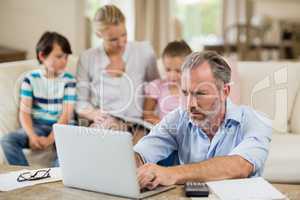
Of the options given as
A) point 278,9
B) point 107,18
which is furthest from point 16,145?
point 278,9

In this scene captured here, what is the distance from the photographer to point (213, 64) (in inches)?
79.4

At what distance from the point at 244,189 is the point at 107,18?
68.1 inches

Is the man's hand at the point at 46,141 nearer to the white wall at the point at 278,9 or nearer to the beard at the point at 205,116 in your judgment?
the beard at the point at 205,116

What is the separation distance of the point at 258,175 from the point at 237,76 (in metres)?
1.49

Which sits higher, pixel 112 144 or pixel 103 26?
pixel 103 26

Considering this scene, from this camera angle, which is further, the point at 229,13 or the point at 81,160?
the point at 229,13

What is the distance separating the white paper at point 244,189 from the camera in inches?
65.7

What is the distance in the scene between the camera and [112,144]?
66.2 inches

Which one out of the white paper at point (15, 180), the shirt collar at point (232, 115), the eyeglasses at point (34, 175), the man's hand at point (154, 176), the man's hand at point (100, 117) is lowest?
the man's hand at point (100, 117)

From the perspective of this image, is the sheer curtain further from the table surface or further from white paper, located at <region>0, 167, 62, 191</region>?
the table surface

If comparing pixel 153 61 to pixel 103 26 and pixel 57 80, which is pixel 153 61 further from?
pixel 57 80

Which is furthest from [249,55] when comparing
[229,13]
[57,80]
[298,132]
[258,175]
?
[258,175]

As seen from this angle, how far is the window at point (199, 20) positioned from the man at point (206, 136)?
597 cm

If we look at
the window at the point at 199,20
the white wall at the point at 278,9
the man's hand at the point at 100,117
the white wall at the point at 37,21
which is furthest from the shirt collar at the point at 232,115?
the white wall at the point at 278,9
